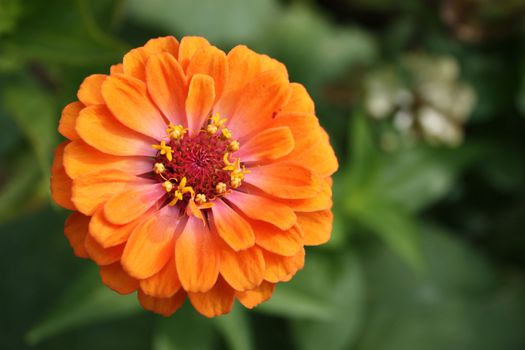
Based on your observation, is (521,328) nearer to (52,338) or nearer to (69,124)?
(52,338)

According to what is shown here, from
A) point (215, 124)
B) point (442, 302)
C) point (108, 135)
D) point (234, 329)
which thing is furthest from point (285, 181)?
point (442, 302)

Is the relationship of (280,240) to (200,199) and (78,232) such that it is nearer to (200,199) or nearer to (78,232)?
(200,199)

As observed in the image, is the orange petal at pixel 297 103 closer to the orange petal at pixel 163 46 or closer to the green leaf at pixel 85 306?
the orange petal at pixel 163 46

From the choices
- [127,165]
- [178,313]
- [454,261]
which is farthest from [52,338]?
[454,261]

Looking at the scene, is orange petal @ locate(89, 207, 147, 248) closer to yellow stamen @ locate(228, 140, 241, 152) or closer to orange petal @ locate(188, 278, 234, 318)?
orange petal @ locate(188, 278, 234, 318)

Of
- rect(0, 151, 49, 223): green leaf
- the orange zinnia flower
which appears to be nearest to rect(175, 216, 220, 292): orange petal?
the orange zinnia flower

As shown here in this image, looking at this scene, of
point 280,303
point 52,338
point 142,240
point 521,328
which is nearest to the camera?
point 142,240
